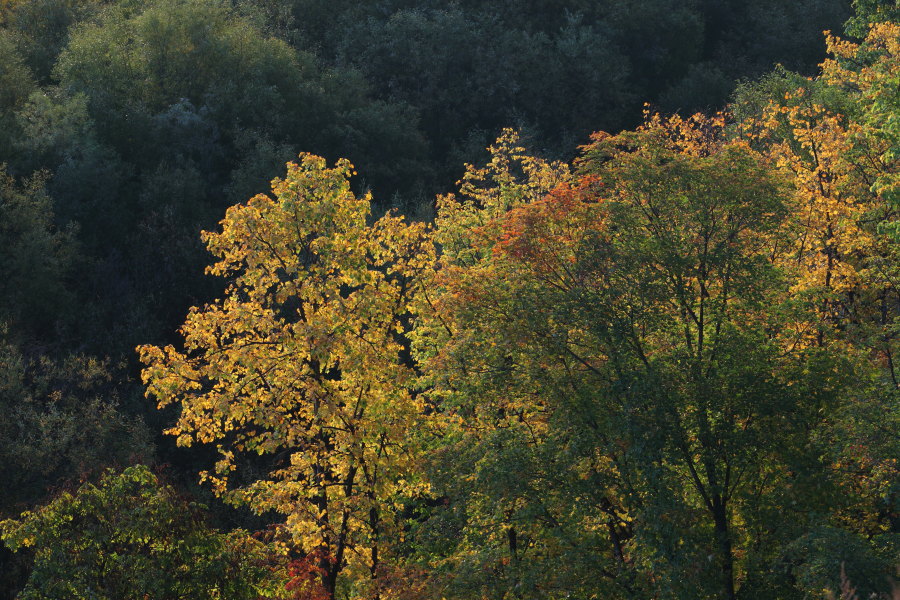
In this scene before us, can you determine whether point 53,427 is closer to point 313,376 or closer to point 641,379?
point 313,376

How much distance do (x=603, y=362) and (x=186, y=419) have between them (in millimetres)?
9271

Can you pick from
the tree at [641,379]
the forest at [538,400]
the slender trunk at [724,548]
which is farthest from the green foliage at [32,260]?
the slender trunk at [724,548]

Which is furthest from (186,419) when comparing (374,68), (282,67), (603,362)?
(374,68)

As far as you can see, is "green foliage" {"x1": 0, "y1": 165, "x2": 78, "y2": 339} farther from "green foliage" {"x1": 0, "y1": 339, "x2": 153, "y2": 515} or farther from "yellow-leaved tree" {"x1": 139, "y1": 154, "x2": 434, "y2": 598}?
"yellow-leaved tree" {"x1": 139, "y1": 154, "x2": 434, "y2": 598}

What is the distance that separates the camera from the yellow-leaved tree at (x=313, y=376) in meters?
22.1

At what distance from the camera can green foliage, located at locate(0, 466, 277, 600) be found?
1834 centimetres

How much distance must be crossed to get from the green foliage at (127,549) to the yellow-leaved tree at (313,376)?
2.28m

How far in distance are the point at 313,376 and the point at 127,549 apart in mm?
5550

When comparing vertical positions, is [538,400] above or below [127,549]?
above

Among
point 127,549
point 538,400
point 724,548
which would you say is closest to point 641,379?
point 538,400

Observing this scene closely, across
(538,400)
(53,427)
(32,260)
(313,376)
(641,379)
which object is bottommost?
(641,379)

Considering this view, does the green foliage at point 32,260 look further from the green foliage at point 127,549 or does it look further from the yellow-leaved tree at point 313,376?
the green foliage at point 127,549

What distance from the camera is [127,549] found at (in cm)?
1972

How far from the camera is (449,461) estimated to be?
19.9 meters
